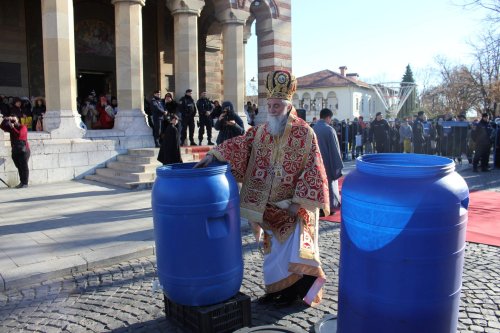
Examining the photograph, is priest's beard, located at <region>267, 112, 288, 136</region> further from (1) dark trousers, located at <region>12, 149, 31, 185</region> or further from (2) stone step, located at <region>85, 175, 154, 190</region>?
(1) dark trousers, located at <region>12, 149, 31, 185</region>

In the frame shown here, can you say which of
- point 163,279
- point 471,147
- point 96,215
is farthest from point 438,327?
point 471,147

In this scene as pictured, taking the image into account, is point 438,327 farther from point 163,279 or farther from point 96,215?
point 96,215

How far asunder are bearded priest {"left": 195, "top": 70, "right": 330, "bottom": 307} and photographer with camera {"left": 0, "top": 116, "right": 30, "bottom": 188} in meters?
7.92

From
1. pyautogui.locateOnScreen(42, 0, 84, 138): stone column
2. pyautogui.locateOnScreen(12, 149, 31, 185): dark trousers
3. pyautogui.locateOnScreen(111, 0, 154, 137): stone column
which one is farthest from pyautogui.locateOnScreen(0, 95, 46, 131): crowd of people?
pyautogui.locateOnScreen(111, 0, 154, 137): stone column

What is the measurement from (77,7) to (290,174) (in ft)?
56.2

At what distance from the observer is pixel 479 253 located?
5.33 metres

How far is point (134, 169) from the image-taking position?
10938 mm

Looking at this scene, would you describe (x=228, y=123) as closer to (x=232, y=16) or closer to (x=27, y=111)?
(x=27, y=111)

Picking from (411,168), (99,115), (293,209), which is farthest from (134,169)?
(411,168)

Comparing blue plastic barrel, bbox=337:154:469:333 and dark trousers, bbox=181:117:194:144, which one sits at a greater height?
dark trousers, bbox=181:117:194:144

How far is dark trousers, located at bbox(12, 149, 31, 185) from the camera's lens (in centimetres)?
998

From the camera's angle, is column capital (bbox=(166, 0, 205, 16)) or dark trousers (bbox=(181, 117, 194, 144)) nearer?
dark trousers (bbox=(181, 117, 194, 144))

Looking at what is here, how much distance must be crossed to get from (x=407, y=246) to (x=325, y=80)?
193 feet

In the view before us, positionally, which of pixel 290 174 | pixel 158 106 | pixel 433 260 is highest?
pixel 158 106
